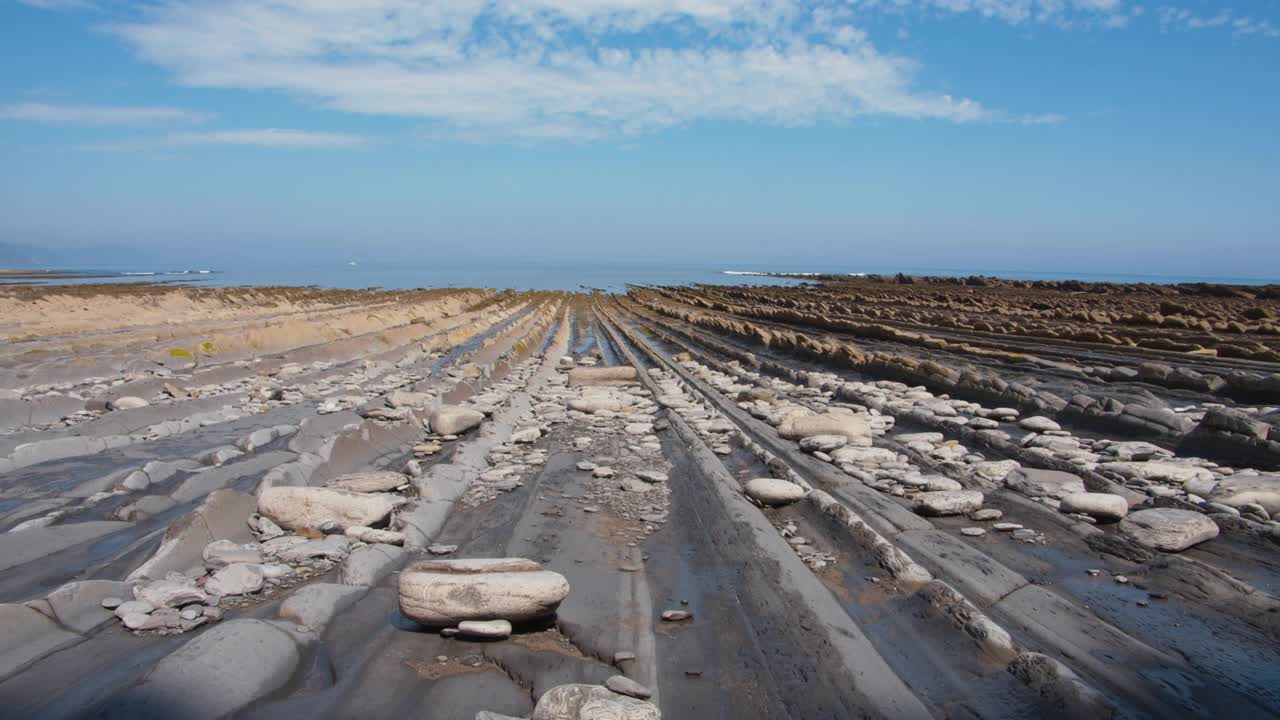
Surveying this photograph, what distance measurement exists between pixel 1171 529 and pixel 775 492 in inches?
102

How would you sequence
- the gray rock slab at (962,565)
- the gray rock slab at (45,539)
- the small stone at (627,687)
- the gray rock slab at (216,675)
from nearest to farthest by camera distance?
the gray rock slab at (216,675), the small stone at (627,687), the gray rock slab at (962,565), the gray rock slab at (45,539)

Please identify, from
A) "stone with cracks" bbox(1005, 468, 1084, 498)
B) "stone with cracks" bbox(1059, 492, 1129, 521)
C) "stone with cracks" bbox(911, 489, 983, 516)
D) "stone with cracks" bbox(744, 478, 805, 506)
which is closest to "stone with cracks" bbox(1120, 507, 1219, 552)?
"stone with cracks" bbox(1059, 492, 1129, 521)

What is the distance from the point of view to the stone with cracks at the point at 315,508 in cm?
454

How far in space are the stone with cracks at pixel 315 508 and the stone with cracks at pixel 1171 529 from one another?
5196mm

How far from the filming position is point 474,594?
3.28 m

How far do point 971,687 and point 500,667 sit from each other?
211cm

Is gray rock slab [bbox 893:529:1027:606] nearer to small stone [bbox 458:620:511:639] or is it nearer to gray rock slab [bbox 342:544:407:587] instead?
small stone [bbox 458:620:511:639]

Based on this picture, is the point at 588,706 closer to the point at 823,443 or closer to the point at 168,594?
the point at 168,594

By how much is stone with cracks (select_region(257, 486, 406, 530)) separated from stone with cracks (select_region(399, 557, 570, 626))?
4.77ft

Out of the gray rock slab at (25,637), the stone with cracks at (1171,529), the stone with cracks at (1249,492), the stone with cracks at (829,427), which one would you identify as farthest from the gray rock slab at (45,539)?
the stone with cracks at (1249,492)

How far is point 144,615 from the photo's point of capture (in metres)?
3.23

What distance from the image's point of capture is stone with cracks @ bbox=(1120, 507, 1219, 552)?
4.26 m

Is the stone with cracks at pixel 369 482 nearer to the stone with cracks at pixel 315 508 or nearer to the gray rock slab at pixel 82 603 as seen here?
the stone with cracks at pixel 315 508

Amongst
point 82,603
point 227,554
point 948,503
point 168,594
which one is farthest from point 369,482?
point 948,503
